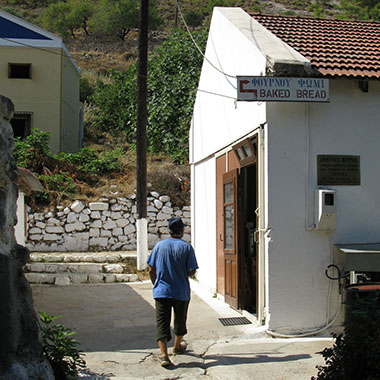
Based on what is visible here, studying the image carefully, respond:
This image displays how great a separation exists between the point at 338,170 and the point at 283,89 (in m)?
1.45

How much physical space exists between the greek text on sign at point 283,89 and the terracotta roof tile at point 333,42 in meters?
0.37

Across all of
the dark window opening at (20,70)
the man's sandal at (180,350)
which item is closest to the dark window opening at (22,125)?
the dark window opening at (20,70)

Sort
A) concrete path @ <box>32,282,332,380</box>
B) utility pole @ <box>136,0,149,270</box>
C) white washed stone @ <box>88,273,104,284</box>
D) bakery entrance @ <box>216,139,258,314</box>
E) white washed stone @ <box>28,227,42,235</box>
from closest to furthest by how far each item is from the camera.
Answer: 1. concrete path @ <box>32,282,332,380</box>
2. bakery entrance @ <box>216,139,258,314</box>
3. white washed stone @ <box>88,273,104,284</box>
4. utility pole @ <box>136,0,149,270</box>
5. white washed stone @ <box>28,227,42,235</box>

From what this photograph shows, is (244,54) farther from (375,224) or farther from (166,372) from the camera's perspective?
(166,372)

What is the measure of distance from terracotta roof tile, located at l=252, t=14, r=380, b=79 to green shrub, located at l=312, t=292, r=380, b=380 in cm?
368

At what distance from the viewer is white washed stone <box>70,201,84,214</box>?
14.6 metres

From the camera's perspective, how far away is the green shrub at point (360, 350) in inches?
147

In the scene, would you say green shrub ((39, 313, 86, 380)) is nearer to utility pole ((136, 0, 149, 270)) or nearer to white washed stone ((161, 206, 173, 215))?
utility pole ((136, 0, 149, 270))

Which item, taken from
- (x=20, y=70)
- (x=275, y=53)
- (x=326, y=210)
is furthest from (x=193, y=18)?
(x=326, y=210)

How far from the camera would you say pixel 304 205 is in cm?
664

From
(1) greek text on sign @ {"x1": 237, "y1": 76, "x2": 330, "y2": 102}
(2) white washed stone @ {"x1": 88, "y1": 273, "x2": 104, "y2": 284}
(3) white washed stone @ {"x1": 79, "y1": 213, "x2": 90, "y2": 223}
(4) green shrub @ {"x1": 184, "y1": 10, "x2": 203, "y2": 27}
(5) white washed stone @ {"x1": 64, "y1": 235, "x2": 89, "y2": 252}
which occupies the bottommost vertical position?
(2) white washed stone @ {"x1": 88, "y1": 273, "x2": 104, "y2": 284}

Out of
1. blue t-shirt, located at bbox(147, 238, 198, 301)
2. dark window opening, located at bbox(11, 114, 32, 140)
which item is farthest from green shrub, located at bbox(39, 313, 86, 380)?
dark window opening, located at bbox(11, 114, 32, 140)

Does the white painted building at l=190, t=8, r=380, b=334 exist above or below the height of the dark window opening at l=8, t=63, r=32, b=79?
below

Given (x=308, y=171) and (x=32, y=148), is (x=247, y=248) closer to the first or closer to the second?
(x=308, y=171)
